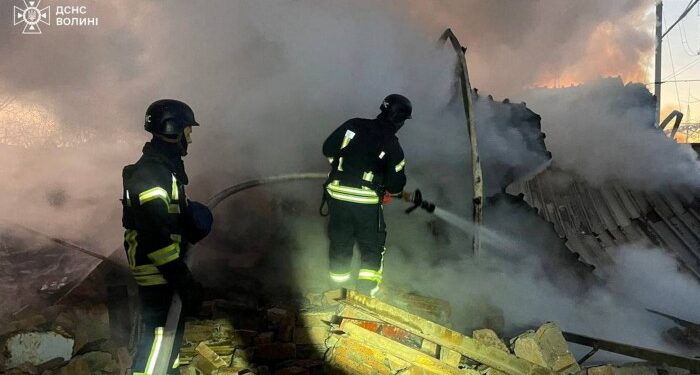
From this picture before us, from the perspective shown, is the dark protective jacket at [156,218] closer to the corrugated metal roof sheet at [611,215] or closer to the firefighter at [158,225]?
the firefighter at [158,225]

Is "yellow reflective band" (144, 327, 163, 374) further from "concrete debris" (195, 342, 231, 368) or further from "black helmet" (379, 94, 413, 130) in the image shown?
"black helmet" (379, 94, 413, 130)

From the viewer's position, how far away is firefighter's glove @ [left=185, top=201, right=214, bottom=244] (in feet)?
9.34

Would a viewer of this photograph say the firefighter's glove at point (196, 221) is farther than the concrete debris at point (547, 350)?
No

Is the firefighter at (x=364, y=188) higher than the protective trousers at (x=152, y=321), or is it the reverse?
the firefighter at (x=364, y=188)

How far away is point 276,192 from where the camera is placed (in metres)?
5.57

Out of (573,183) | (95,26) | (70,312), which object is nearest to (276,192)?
(70,312)

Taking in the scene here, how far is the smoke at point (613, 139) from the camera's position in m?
7.50

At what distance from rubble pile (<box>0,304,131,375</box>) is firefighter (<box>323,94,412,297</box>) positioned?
6.51ft

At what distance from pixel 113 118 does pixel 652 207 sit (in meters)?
8.16

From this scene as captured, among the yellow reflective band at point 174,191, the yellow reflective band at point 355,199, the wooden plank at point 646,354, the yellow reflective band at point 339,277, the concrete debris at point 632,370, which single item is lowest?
the concrete debris at point 632,370

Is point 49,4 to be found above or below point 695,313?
above

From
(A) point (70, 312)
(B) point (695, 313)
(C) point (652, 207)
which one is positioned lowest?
(B) point (695, 313)

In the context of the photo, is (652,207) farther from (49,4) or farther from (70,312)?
(49,4)

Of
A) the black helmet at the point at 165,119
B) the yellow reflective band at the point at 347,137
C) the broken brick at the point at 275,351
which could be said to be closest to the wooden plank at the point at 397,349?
the broken brick at the point at 275,351
